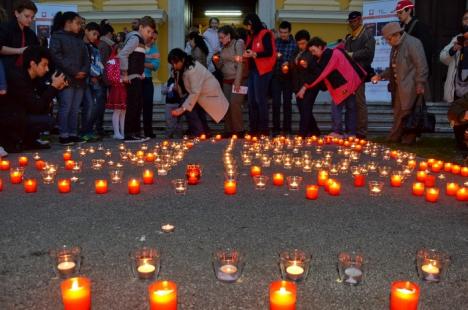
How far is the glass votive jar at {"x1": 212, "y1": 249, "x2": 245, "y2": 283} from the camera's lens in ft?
8.17

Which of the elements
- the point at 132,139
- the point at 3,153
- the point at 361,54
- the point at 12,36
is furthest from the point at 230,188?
the point at 361,54

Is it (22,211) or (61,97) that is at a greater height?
(61,97)

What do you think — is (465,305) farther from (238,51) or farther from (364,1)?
(364,1)

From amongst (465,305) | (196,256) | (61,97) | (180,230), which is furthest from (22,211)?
(61,97)

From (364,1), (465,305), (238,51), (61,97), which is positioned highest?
(364,1)

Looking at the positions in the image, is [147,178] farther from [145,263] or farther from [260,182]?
[145,263]

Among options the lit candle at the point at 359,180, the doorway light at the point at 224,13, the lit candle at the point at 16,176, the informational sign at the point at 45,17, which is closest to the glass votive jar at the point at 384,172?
the lit candle at the point at 359,180

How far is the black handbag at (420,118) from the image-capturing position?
8070 mm

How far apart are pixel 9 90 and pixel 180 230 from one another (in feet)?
15.3

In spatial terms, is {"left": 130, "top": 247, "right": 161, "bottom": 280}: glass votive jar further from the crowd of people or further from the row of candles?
the crowd of people

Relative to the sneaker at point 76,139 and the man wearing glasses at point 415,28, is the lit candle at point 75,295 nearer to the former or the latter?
the sneaker at point 76,139

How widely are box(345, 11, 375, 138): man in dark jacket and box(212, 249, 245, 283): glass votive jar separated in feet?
23.3

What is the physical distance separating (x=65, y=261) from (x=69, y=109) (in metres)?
5.94

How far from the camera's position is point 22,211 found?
12.8 ft
